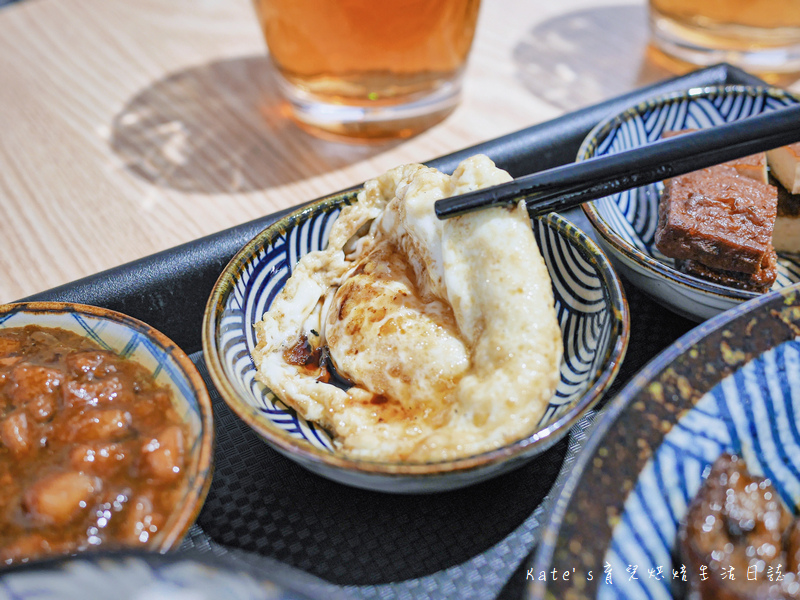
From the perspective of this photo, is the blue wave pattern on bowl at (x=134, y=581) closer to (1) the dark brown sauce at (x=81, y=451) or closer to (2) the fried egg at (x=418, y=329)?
(1) the dark brown sauce at (x=81, y=451)

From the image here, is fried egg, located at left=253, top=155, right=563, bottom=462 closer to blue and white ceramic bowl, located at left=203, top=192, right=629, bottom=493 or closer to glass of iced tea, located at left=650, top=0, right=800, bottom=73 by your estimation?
blue and white ceramic bowl, located at left=203, top=192, right=629, bottom=493

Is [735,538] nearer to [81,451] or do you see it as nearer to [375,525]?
[375,525]

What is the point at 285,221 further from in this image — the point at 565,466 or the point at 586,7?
the point at 586,7

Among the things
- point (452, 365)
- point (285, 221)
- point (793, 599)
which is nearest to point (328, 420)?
point (452, 365)

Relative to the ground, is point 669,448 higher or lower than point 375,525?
higher

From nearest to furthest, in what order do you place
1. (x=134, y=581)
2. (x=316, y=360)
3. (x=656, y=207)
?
(x=134, y=581) < (x=316, y=360) < (x=656, y=207)

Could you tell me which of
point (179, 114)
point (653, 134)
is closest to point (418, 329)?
point (653, 134)

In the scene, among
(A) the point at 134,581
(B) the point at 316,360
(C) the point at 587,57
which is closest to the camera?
(A) the point at 134,581

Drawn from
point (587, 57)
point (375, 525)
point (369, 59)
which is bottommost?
point (375, 525)
